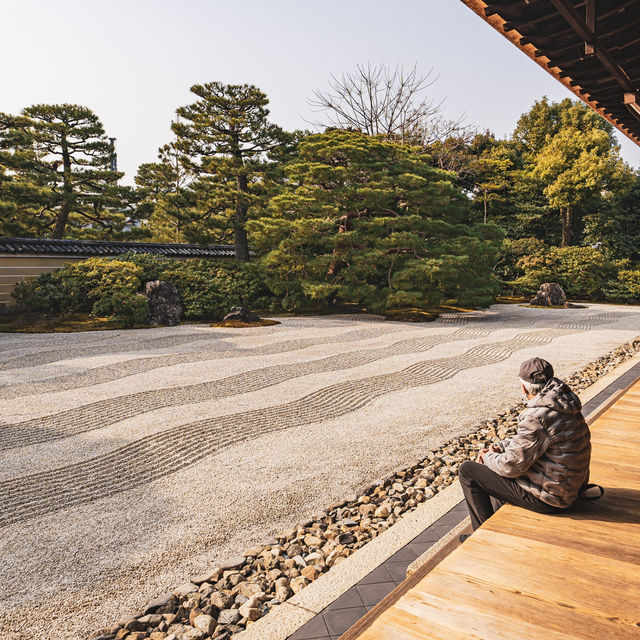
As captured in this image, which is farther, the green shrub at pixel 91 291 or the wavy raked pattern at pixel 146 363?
the green shrub at pixel 91 291

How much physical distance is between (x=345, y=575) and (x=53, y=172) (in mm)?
19392

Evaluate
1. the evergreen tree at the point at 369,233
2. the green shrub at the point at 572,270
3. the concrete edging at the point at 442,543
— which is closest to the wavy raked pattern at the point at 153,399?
the concrete edging at the point at 442,543

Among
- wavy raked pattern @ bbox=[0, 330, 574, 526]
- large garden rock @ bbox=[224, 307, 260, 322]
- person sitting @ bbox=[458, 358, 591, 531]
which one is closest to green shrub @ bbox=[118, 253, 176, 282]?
large garden rock @ bbox=[224, 307, 260, 322]

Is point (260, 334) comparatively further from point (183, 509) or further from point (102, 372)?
point (183, 509)

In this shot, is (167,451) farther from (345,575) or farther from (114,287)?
(114,287)

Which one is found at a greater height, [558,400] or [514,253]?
[514,253]

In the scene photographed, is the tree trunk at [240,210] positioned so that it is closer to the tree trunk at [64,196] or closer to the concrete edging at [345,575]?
the tree trunk at [64,196]

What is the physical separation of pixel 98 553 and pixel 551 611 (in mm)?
2426

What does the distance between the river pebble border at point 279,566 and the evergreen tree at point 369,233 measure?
1052 cm

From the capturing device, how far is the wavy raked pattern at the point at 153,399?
15.4ft

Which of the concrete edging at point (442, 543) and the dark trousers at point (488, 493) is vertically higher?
the dark trousers at point (488, 493)

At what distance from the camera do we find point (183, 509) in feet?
10.6

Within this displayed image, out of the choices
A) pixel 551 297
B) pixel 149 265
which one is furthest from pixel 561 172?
pixel 149 265

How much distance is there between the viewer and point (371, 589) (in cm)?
218
